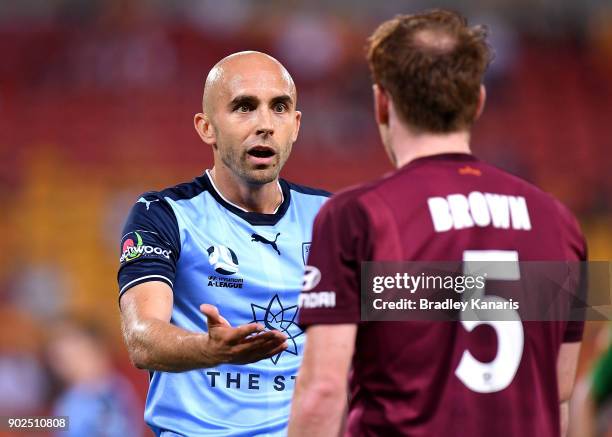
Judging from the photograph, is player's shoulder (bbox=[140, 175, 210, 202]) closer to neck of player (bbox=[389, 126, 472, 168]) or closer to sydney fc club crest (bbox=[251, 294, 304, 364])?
sydney fc club crest (bbox=[251, 294, 304, 364])

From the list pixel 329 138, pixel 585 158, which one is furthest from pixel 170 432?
pixel 585 158

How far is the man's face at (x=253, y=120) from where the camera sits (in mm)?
4660

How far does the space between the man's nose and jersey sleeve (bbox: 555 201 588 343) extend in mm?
1673

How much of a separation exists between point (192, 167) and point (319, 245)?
1396 centimetres

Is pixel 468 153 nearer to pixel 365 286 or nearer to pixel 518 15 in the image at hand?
pixel 365 286

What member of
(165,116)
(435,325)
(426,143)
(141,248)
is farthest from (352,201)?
(165,116)

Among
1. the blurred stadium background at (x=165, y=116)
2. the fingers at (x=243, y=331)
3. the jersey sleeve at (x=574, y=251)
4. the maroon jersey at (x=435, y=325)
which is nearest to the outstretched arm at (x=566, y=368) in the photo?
the jersey sleeve at (x=574, y=251)

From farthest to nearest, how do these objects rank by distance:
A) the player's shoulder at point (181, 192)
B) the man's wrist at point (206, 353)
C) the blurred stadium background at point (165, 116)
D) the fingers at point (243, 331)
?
the blurred stadium background at point (165, 116) → the player's shoulder at point (181, 192) → the man's wrist at point (206, 353) → the fingers at point (243, 331)

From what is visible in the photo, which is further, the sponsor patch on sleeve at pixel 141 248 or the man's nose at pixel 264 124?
the man's nose at pixel 264 124

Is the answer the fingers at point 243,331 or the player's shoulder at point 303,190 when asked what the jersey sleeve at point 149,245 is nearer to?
the player's shoulder at point 303,190

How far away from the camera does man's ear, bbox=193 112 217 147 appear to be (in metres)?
4.84

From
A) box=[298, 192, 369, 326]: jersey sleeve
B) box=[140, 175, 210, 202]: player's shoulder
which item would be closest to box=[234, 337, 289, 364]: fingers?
box=[298, 192, 369, 326]: jersey sleeve

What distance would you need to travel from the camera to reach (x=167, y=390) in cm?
442

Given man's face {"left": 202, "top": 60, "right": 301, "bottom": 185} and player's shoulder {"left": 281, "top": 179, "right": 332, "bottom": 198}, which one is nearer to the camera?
man's face {"left": 202, "top": 60, "right": 301, "bottom": 185}
